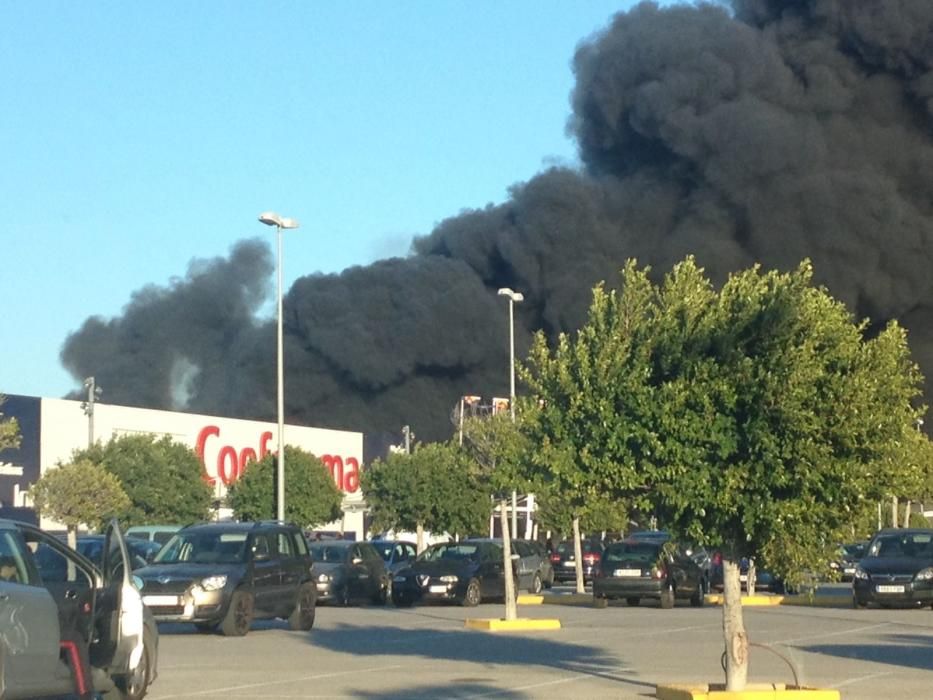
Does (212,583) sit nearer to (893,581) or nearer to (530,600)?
(530,600)

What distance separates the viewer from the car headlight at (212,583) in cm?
2025

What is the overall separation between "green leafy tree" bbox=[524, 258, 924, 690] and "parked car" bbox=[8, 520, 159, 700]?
4063 millimetres

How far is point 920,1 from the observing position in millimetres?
57688

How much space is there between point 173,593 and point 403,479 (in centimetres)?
2532

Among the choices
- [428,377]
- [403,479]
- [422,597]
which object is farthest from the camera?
[428,377]

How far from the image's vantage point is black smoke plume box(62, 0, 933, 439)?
201ft

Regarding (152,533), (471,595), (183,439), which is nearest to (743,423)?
(471,595)

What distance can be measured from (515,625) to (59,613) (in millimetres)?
12387

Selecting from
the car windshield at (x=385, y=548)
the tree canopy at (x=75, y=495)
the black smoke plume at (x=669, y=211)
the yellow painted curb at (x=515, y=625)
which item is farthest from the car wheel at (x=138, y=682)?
the black smoke plume at (x=669, y=211)

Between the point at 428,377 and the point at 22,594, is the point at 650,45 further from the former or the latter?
the point at 22,594

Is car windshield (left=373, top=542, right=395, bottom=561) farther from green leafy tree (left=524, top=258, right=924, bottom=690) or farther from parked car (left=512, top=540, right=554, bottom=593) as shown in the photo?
green leafy tree (left=524, top=258, right=924, bottom=690)

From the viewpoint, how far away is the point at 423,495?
4462cm

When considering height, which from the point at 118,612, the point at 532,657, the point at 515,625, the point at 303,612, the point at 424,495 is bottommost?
the point at 532,657

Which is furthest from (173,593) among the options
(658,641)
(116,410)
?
(116,410)
